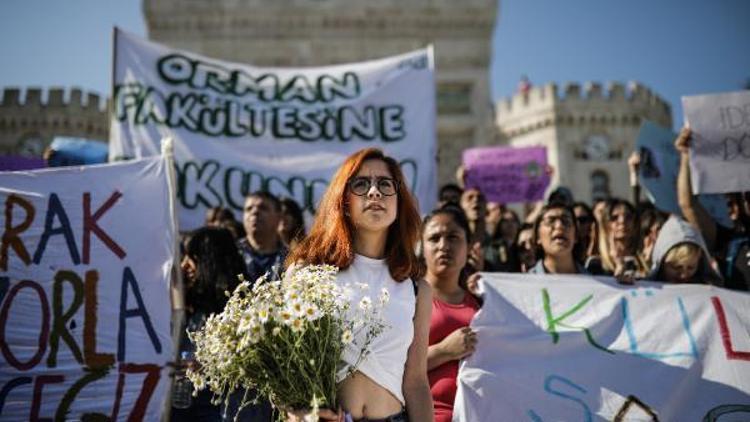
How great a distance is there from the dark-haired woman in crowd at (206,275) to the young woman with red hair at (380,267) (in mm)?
1231

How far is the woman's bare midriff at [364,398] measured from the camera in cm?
181

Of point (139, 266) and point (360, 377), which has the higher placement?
point (139, 266)

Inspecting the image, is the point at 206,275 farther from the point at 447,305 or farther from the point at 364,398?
the point at 364,398

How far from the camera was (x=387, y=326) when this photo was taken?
6.10 ft

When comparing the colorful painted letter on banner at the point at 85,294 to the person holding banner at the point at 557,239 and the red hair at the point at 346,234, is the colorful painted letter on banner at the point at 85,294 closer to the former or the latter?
the red hair at the point at 346,234

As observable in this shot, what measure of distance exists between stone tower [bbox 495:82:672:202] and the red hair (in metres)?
21.8

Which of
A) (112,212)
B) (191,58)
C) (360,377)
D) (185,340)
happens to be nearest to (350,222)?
(360,377)

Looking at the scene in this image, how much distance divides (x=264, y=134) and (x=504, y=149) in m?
4.13

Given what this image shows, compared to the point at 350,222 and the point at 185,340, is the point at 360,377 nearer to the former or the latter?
the point at 350,222

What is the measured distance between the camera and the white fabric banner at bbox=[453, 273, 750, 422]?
270 cm

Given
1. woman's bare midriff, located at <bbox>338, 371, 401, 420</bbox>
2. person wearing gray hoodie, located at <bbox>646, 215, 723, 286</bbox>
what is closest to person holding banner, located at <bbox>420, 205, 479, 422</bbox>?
woman's bare midriff, located at <bbox>338, 371, 401, 420</bbox>

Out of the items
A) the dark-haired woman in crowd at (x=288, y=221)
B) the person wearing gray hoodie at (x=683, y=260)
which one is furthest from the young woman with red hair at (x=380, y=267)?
the dark-haired woman in crowd at (x=288, y=221)

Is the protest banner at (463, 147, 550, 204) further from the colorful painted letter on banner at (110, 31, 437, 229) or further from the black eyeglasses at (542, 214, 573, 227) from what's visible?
the black eyeglasses at (542, 214, 573, 227)

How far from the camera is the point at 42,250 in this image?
3094 millimetres
